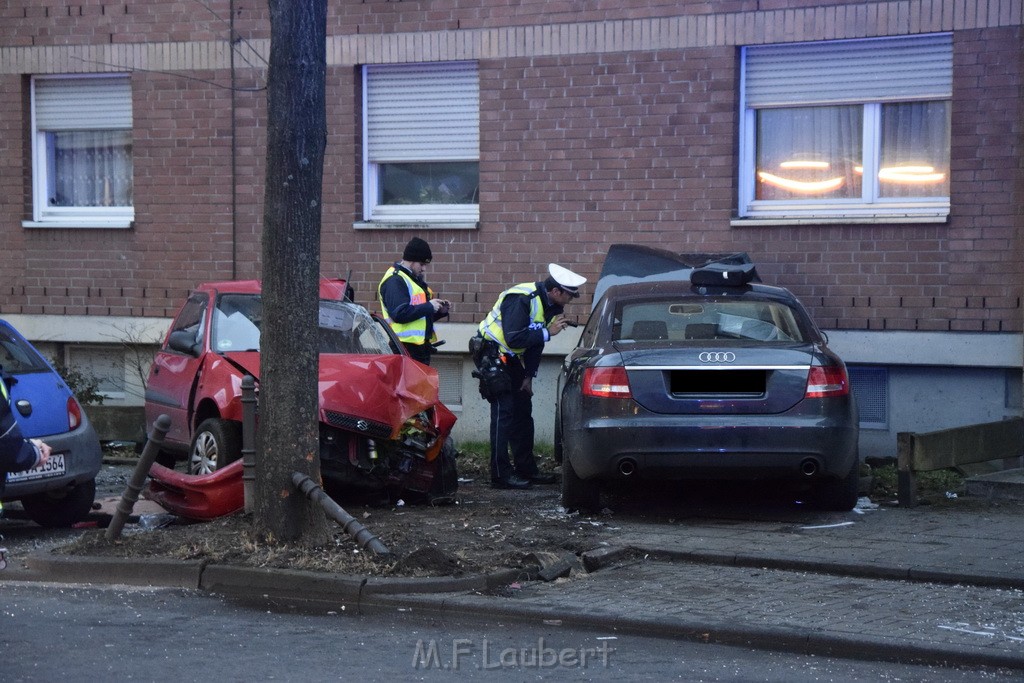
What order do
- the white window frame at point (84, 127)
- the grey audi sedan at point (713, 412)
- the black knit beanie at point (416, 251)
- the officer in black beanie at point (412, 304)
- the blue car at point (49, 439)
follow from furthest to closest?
1. the white window frame at point (84, 127)
2. the black knit beanie at point (416, 251)
3. the officer in black beanie at point (412, 304)
4. the blue car at point (49, 439)
5. the grey audi sedan at point (713, 412)

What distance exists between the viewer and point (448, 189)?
539 inches

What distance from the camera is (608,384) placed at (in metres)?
8.53

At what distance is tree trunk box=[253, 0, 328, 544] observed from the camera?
25.2 ft

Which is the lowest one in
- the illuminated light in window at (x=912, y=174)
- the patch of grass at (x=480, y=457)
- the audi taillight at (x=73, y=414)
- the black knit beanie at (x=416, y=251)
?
the patch of grass at (x=480, y=457)

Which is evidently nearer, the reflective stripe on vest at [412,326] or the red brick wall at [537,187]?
the reflective stripe on vest at [412,326]

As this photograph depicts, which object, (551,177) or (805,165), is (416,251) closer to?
(551,177)

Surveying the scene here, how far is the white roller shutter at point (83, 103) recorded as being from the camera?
14.7m

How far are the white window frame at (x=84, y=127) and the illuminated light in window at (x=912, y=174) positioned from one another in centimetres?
751

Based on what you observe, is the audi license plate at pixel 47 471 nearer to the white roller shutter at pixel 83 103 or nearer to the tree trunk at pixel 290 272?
the tree trunk at pixel 290 272

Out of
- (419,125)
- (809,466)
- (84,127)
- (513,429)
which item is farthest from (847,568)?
(84,127)

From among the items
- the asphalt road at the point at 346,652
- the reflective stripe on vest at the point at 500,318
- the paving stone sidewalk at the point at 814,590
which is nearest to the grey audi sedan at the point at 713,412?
the paving stone sidewalk at the point at 814,590

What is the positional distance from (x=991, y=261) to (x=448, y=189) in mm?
5055

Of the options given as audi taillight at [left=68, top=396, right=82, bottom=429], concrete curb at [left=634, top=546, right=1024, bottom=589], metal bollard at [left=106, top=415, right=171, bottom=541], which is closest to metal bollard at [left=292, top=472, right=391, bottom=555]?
metal bollard at [left=106, top=415, right=171, bottom=541]

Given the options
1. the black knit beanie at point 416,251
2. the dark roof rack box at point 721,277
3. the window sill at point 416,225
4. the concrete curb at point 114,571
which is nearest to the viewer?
the concrete curb at point 114,571
